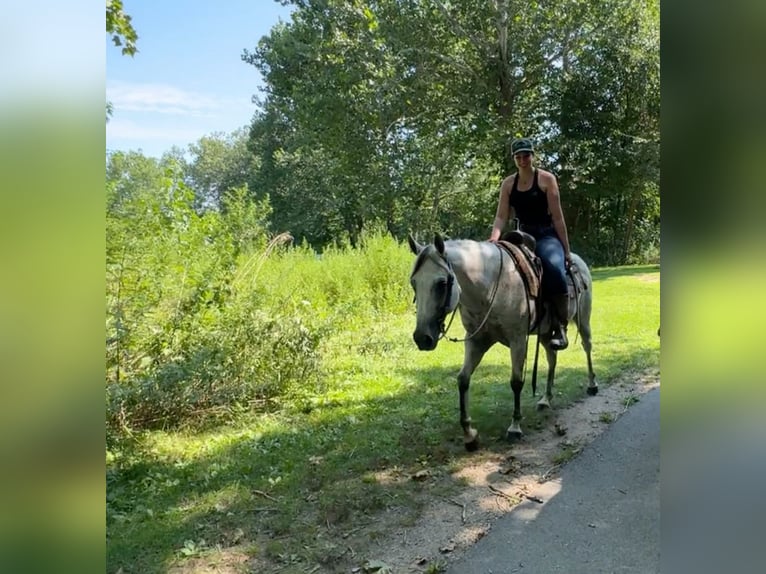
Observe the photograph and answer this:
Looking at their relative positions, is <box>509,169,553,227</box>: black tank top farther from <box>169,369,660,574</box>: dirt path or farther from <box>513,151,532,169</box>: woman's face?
<box>169,369,660,574</box>: dirt path

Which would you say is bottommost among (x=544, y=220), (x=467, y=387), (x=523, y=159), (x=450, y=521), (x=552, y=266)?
(x=450, y=521)

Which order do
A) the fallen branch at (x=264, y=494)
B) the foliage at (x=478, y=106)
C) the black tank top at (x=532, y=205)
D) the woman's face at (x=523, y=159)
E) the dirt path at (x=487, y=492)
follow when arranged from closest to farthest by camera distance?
1. the dirt path at (x=487, y=492)
2. the fallen branch at (x=264, y=494)
3. the woman's face at (x=523, y=159)
4. the black tank top at (x=532, y=205)
5. the foliage at (x=478, y=106)

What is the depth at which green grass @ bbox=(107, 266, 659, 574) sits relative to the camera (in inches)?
130

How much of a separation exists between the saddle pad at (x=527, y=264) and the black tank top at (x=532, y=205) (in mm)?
401

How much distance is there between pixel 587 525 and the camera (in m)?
3.27

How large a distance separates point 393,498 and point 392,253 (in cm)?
794

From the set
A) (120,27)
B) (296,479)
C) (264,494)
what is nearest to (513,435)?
(296,479)

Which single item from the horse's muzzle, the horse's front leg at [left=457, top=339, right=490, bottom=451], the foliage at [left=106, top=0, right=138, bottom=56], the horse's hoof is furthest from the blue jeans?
the foliage at [left=106, top=0, right=138, bottom=56]

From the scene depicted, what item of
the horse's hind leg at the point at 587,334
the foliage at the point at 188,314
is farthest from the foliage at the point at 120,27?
the horse's hind leg at the point at 587,334

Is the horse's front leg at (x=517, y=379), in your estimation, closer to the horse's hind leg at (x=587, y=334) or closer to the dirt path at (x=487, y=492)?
the dirt path at (x=487, y=492)

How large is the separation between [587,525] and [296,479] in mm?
2044

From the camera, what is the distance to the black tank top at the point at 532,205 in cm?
469

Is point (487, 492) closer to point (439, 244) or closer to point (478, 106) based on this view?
point (439, 244)
